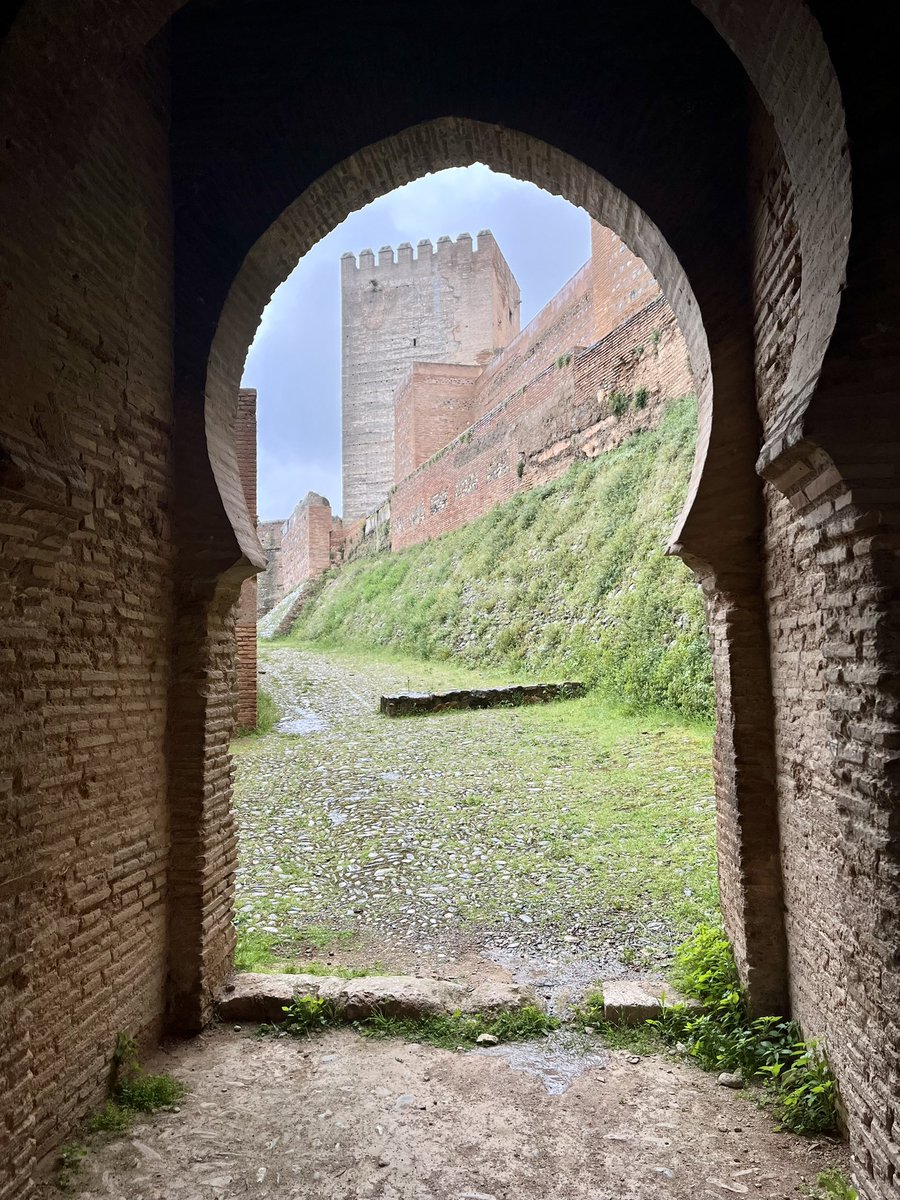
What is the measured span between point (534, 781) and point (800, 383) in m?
6.49

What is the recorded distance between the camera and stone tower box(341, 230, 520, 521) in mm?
40188

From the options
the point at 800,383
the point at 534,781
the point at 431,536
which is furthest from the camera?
the point at 431,536

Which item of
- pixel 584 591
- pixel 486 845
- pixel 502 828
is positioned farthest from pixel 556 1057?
pixel 584 591

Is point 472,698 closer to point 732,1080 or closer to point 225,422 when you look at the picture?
point 225,422

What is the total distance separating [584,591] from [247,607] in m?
6.18

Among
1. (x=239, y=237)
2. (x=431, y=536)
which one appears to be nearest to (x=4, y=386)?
(x=239, y=237)

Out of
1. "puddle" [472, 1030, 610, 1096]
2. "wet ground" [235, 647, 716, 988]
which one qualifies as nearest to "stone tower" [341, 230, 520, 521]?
"wet ground" [235, 647, 716, 988]

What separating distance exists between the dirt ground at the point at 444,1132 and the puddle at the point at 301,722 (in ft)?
28.5

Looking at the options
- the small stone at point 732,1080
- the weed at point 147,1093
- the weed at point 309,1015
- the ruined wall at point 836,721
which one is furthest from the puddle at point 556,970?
the weed at point 147,1093

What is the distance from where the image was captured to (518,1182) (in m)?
2.95

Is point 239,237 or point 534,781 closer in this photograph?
point 239,237

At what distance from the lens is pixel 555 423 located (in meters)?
19.0

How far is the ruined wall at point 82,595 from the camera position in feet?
8.97

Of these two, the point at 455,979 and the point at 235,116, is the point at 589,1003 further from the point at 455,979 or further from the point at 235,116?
the point at 235,116
